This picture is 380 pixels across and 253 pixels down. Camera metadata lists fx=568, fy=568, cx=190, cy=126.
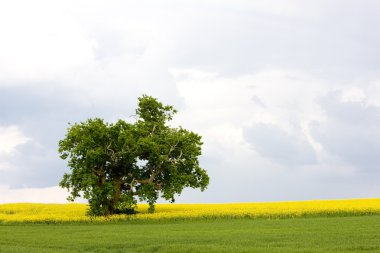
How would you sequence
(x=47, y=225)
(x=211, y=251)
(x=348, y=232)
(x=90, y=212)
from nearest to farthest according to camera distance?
1. (x=211, y=251)
2. (x=348, y=232)
3. (x=47, y=225)
4. (x=90, y=212)

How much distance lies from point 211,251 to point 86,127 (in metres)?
34.6

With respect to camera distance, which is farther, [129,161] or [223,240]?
[129,161]

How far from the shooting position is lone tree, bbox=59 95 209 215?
56938 mm

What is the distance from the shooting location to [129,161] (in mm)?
58281

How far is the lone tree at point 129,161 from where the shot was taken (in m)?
56.9

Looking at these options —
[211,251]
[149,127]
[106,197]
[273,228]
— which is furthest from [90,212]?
[211,251]

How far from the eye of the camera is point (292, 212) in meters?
53.0

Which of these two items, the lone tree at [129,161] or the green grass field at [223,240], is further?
the lone tree at [129,161]

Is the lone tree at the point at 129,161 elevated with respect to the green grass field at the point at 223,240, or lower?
elevated

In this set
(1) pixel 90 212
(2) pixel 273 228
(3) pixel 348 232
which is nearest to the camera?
(3) pixel 348 232

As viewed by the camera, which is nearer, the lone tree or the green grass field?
the green grass field

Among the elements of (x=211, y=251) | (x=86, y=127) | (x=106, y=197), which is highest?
(x=86, y=127)

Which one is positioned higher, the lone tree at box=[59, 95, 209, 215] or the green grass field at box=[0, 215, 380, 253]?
the lone tree at box=[59, 95, 209, 215]

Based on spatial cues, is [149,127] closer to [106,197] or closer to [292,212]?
[106,197]
